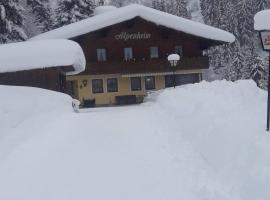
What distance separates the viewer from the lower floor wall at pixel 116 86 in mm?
35484

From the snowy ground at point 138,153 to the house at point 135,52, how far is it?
A: 21.5 metres

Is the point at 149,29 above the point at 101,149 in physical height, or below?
above

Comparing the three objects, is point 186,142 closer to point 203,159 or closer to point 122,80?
point 203,159

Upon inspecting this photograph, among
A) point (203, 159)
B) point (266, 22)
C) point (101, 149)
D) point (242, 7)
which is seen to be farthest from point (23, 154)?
point (242, 7)


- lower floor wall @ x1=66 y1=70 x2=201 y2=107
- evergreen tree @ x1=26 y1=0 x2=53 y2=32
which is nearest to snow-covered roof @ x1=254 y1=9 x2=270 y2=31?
lower floor wall @ x1=66 y1=70 x2=201 y2=107

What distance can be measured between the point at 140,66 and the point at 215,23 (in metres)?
33.4

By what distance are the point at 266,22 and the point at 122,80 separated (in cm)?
2850

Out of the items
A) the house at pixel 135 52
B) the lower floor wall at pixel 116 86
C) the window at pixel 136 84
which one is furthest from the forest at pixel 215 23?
the window at pixel 136 84

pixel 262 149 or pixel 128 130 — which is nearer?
pixel 262 149

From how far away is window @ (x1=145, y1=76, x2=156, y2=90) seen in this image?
36.9 meters

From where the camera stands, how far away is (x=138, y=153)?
869cm

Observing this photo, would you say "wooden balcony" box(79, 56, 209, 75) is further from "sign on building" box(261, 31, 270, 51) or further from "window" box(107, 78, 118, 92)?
"sign on building" box(261, 31, 270, 51)

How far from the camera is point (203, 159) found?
7.75 meters

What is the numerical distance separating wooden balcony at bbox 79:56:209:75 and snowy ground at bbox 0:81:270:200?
21.5m
